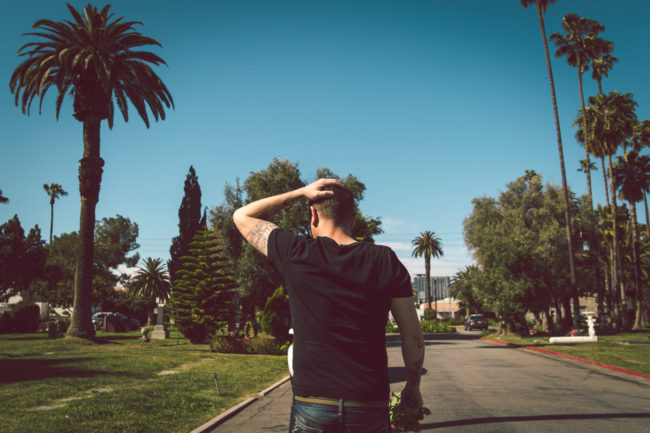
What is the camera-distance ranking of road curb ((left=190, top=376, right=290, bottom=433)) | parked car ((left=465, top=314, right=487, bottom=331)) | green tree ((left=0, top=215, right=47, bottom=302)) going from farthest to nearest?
parked car ((left=465, top=314, right=487, bottom=331)) < green tree ((left=0, top=215, right=47, bottom=302)) < road curb ((left=190, top=376, right=290, bottom=433))

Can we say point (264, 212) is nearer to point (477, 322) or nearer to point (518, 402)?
point (518, 402)

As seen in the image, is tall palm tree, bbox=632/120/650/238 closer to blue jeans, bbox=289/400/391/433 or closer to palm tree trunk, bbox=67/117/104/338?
palm tree trunk, bbox=67/117/104/338

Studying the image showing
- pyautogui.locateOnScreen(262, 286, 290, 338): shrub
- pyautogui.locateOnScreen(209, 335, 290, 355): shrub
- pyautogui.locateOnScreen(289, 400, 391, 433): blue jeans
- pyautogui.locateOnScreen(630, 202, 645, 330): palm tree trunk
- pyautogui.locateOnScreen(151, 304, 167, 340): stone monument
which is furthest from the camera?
pyautogui.locateOnScreen(630, 202, 645, 330): palm tree trunk

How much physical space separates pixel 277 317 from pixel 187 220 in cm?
1727

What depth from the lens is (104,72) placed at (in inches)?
916

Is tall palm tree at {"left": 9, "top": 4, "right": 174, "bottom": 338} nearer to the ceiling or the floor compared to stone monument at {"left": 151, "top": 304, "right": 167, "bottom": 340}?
nearer to the ceiling

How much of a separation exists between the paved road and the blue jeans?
18.3 ft

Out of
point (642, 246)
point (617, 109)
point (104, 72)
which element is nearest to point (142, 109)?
point (104, 72)

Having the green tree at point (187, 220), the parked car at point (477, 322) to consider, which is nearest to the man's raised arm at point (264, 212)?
the green tree at point (187, 220)

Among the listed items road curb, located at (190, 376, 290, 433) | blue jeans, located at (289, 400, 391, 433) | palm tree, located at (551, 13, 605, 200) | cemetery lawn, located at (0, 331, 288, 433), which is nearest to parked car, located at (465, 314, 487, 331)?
palm tree, located at (551, 13, 605, 200)

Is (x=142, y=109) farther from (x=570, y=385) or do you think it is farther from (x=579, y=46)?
(x=579, y=46)

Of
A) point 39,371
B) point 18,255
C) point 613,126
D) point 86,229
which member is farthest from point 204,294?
point 613,126

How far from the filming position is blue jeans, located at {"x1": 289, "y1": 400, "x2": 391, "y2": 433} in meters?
2.01

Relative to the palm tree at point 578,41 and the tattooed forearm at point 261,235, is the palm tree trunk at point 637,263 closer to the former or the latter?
the palm tree at point 578,41
